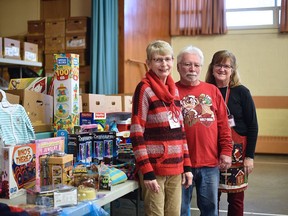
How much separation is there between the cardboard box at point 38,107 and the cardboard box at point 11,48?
1.94 metres

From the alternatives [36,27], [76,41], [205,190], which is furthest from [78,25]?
[205,190]

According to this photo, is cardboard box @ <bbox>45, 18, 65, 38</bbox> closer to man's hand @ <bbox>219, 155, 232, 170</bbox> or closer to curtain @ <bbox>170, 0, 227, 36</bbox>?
curtain @ <bbox>170, 0, 227, 36</bbox>

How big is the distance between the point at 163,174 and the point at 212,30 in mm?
5720

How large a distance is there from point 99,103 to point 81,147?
1.12 meters

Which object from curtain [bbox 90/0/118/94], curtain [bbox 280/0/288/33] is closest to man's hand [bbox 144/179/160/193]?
curtain [bbox 90/0/118/94]

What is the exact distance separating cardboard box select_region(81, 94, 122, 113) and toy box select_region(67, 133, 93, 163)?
36.3 inches

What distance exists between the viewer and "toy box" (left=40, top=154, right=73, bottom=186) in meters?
1.51

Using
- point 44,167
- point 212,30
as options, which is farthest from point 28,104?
point 212,30

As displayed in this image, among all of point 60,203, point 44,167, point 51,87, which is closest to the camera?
point 60,203

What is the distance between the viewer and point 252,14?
23.2 ft

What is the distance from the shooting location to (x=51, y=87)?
2318 mm

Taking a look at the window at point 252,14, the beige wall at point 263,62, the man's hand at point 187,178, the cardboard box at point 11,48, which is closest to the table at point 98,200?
the man's hand at point 187,178

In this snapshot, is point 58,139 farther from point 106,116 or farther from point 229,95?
point 229,95

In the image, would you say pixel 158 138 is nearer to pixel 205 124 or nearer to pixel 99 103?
pixel 205 124
